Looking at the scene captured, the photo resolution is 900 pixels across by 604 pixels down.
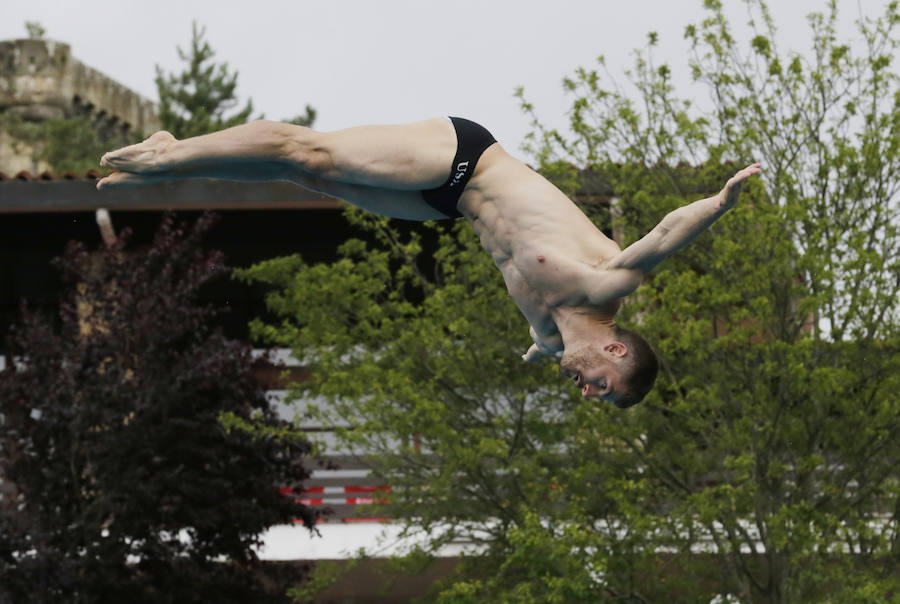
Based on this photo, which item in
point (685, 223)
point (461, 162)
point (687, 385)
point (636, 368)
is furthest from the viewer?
point (687, 385)

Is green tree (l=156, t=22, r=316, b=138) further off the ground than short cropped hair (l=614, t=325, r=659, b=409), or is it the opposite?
green tree (l=156, t=22, r=316, b=138)

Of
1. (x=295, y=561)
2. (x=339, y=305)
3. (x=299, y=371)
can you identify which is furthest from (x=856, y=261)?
(x=299, y=371)

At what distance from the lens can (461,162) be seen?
215 inches

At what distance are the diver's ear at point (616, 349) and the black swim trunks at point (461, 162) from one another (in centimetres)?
88

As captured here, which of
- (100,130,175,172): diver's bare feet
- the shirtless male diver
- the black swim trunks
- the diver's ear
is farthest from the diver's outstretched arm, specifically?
(100,130,175,172): diver's bare feet

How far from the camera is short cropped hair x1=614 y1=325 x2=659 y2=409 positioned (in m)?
5.22

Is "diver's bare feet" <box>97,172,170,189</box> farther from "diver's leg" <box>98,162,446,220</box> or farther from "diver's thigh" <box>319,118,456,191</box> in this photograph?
"diver's thigh" <box>319,118,456,191</box>

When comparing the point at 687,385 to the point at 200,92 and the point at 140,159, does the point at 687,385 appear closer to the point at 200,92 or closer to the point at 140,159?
the point at 140,159

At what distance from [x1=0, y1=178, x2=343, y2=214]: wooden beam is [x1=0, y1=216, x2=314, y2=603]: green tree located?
4.16ft

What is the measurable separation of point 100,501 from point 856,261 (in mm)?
7324

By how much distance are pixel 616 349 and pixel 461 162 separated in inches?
38.1

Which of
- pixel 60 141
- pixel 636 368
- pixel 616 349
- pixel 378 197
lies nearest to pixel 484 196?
pixel 378 197

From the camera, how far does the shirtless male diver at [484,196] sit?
5199 millimetres

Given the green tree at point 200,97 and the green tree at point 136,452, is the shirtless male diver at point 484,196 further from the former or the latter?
the green tree at point 200,97
